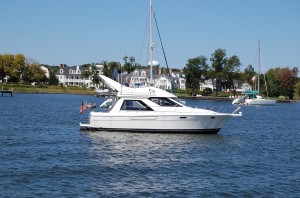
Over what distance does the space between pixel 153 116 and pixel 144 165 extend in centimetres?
1117

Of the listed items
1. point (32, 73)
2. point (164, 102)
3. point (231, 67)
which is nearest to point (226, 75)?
point (231, 67)

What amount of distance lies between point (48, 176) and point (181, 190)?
6.16m

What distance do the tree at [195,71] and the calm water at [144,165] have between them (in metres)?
129

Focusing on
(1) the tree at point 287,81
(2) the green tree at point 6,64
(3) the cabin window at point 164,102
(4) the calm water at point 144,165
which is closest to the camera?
(4) the calm water at point 144,165

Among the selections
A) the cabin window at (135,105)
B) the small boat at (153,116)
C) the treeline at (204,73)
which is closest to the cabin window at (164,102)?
the small boat at (153,116)

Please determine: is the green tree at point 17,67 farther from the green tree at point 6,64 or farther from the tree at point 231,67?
the tree at point 231,67

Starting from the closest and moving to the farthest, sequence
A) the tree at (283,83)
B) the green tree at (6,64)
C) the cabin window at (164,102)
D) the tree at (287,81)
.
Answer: the cabin window at (164,102) → the green tree at (6,64) → the tree at (283,83) → the tree at (287,81)

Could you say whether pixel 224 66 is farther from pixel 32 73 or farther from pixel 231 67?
pixel 32 73

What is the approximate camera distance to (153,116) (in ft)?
117

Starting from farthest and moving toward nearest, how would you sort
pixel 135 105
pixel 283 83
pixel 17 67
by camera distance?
1. pixel 283 83
2. pixel 17 67
3. pixel 135 105

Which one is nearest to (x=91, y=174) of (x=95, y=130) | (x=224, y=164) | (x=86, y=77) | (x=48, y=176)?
(x=48, y=176)

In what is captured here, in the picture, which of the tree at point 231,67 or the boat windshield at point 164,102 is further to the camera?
the tree at point 231,67

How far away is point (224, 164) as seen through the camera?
2577cm

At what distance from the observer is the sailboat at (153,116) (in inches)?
1396
